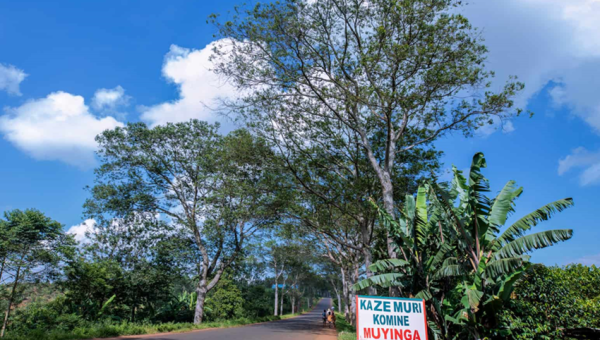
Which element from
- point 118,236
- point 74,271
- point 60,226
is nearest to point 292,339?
point 74,271

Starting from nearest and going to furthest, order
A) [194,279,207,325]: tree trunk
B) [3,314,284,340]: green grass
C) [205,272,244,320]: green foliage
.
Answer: [3,314,284,340]: green grass → [194,279,207,325]: tree trunk → [205,272,244,320]: green foliage

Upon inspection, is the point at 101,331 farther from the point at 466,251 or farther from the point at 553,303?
the point at 553,303

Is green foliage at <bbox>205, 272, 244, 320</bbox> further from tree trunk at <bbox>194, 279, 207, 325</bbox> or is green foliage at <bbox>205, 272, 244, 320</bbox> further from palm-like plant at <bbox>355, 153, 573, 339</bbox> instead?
palm-like plant at <bbox>355, 153, 573, 339</bbox>

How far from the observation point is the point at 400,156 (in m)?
16.5

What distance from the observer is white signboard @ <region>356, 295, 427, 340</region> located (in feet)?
17.2

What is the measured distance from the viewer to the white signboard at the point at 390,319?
523 cm

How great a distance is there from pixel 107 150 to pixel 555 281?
71.1ft

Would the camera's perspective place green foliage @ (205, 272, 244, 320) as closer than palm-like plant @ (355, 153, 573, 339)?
No

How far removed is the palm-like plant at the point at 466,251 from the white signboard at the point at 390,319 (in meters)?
2.70

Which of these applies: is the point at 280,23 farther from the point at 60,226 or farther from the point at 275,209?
the point at 60,226

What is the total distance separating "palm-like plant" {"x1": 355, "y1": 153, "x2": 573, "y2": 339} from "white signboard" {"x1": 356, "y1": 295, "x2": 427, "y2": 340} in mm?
2700

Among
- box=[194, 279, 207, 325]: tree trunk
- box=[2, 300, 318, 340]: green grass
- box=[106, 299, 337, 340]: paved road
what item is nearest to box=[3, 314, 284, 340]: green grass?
box=[2, 300, 318, 340]: green grass

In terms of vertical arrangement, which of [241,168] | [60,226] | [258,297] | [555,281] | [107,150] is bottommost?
[258,297]

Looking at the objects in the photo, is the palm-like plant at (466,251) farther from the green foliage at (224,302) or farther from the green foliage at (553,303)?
the green foliage at (224,302)
